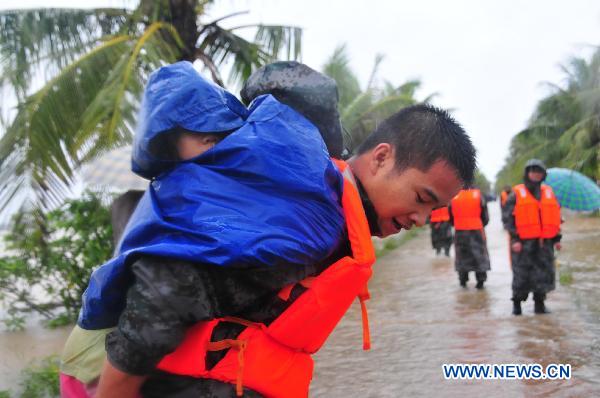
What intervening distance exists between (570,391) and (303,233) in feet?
13.1

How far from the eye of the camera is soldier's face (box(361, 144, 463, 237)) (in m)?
1.40

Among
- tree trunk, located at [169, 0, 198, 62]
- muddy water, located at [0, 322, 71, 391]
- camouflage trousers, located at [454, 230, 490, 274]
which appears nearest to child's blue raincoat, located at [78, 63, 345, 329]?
muddy water, located at [0, 322, 71, 391]

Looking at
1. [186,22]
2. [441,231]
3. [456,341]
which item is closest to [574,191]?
[456,341]

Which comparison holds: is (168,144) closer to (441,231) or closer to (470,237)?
(470,237)

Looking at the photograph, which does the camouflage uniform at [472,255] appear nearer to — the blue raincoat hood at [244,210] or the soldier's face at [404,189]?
the soldier's face at [404,189]

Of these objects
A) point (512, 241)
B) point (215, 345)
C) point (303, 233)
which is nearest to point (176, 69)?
point (303, 233)

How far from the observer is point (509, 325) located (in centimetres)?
670

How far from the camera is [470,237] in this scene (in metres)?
9.47

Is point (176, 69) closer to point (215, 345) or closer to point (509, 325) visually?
point (215, 345)

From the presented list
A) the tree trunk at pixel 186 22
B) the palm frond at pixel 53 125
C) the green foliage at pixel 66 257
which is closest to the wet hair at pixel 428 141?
the palm frond at pixel 53 125

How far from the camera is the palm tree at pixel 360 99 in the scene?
45.0 feet

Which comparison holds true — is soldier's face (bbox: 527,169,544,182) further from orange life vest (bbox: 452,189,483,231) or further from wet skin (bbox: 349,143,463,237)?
wet skin (bbox: 349,143,463,237)

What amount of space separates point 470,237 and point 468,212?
0.44m

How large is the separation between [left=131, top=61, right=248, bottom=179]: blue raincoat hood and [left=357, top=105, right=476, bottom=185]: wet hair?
1.23 ft
